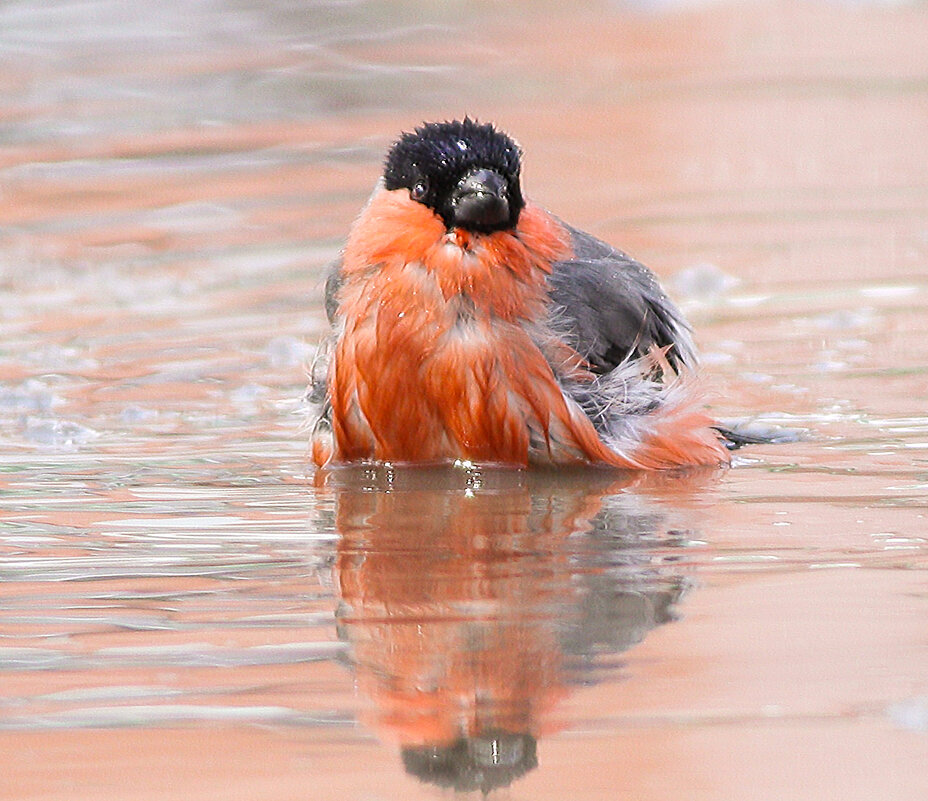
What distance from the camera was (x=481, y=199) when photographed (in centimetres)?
442

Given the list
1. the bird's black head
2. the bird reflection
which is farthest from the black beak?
the bird reflection

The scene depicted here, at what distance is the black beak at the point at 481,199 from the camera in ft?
14.5

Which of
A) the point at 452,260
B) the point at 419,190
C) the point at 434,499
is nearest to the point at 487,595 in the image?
the point at 434,499

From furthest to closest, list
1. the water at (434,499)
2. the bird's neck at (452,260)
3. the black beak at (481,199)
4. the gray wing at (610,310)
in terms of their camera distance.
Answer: the gray wing at (610,310) < the bird's neck at (452,260) < the black beak at (481,199) < the water at (434,499)

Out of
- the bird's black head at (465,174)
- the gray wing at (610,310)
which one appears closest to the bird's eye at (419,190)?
the bird's black head at (465,174)

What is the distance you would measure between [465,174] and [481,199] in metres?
0.09

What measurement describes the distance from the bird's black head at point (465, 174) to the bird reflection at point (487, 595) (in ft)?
2.13

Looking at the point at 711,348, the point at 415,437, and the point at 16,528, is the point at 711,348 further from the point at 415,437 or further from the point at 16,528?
the point at 16,528

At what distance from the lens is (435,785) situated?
8.43ft

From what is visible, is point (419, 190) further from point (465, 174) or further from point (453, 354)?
point (453, 354)

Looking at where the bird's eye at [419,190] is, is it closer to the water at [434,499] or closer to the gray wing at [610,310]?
the gray wing at [610,310]

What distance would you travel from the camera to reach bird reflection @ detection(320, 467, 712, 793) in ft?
9.05


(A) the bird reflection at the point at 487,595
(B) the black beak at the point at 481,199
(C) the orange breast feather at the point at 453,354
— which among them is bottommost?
(A) the bird reflection at the point at 487,595

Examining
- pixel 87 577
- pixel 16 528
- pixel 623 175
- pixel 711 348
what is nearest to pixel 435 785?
pixel 87 577
